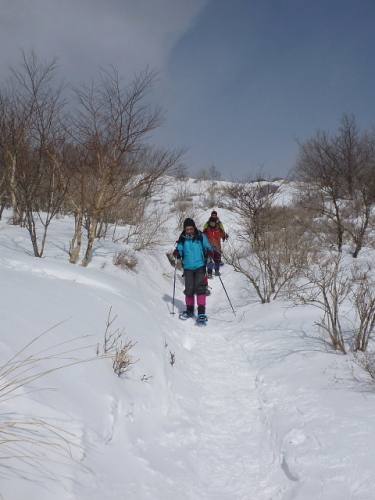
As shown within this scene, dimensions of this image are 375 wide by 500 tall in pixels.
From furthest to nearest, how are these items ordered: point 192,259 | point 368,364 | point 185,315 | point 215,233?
point 215,233 < point 192,259 < point 185,315 < point 368,364

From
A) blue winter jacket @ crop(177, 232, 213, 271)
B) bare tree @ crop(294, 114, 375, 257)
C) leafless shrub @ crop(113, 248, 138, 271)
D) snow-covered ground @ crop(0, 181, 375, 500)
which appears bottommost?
snow-covered ground @ crop(0, 181, 375, 500)

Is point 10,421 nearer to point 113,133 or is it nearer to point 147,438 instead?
point 147,438

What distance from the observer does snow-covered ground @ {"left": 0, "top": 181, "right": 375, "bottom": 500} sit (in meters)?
1.74

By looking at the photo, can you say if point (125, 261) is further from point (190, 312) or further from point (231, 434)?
point (231, 434)

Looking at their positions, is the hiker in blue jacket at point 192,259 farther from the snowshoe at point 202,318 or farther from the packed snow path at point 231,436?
the packed snow path at point 231,436

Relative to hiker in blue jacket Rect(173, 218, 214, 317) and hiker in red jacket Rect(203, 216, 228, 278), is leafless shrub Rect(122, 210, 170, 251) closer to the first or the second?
hiker in red jacket Rect(203, 216, 228, 278)

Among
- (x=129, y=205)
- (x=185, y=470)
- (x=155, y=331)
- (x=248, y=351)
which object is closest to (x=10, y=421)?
(x=185, y=470)

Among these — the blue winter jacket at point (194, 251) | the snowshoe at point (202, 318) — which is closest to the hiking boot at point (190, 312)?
the snowshoe at point (202, 318)

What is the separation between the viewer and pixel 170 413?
9.76 ft

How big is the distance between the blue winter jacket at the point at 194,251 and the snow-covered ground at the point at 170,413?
219 centimetres

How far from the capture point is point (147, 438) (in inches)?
95.8

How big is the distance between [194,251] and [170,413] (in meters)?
4.18

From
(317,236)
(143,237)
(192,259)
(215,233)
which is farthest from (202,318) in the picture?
(317,236)

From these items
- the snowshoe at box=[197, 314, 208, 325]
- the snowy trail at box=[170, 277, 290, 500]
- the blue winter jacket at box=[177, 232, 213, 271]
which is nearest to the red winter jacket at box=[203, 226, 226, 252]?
the blue winter jacket at box=[177, 232, 213, 271]
